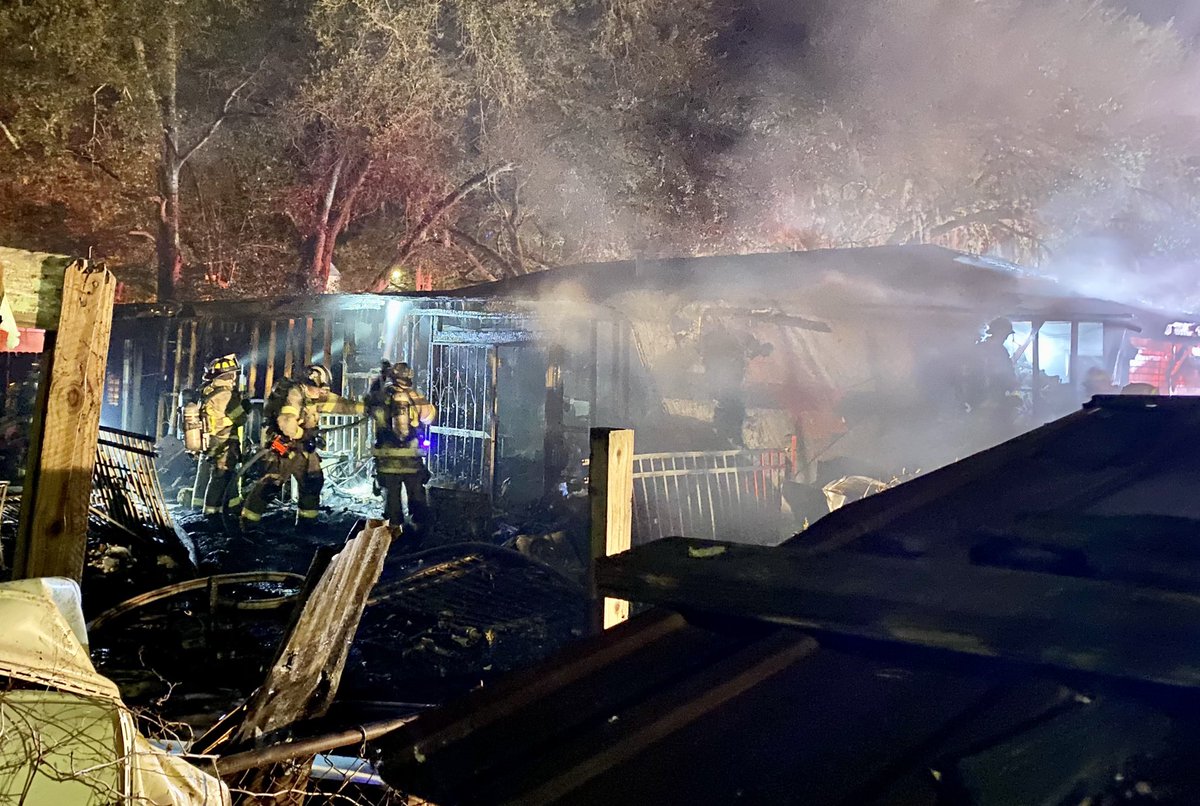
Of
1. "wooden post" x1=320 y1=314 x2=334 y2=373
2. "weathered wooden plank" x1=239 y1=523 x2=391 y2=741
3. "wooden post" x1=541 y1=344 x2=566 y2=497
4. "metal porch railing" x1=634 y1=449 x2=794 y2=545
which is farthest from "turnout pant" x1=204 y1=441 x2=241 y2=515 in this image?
"weathered wooden plank" x1=239 y1=523 x2=391 y2=741

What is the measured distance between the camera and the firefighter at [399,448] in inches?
367

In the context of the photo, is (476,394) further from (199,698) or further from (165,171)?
(165,171)

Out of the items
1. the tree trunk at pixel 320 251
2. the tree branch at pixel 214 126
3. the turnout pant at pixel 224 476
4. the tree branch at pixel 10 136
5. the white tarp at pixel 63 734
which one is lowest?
the turnout pant at pixel 224 476

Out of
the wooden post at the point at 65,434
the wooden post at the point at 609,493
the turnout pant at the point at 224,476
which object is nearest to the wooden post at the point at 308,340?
the turnout pant at the point at 224,476

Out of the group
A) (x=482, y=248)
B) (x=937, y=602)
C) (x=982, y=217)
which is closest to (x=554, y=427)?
Result: (x=937, y=602)

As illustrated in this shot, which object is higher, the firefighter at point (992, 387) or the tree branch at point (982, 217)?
the tree branch at point (982, 217)

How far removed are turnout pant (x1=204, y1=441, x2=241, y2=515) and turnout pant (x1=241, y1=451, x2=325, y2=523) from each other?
0.30 m

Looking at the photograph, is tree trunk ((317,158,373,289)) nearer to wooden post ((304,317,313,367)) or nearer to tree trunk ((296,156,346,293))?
tree trunk ((296,156,346,293))

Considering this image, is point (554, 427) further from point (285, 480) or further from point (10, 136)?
point (10, 136)

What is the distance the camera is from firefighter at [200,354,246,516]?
9547 millimetres

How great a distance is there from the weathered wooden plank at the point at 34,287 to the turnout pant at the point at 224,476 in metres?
6.93

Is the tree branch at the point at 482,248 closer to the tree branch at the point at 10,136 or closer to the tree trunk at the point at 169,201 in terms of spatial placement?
the tree trunk at the point at 169,201

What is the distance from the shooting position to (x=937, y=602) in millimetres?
1414

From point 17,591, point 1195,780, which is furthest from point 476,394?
point 1195,780
